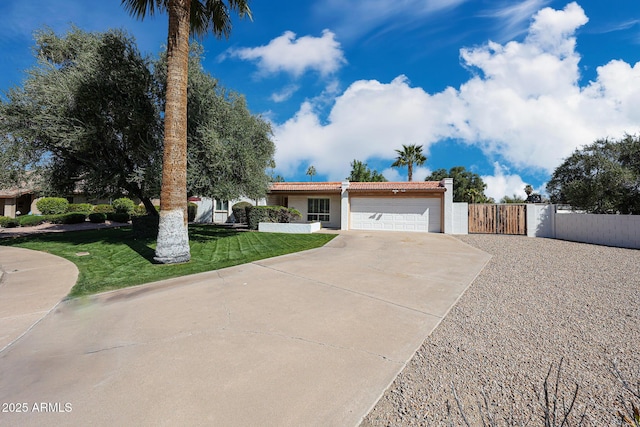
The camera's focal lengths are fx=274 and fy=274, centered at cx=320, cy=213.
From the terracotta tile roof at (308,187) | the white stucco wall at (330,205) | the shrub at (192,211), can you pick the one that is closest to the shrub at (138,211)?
the shrub at (192,211)

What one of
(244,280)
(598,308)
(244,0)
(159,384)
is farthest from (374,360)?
(244,0)

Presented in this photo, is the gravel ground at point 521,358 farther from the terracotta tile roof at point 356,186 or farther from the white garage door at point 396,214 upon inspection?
the terracotta tile roof at point 356,186

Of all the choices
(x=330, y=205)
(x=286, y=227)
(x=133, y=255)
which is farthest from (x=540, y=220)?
(x=133, y=255)

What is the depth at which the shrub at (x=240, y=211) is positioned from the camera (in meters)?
21.7

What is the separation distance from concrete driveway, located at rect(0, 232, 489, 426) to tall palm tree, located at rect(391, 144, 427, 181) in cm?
2820

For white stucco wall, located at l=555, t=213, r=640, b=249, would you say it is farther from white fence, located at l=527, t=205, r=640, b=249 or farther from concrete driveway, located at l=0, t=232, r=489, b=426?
concrete driveway, located at l=0, t=232, r=489, b=426

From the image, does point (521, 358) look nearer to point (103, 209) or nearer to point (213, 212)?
point (213, 212)

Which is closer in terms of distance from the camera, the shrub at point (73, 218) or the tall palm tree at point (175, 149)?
the tall palm tree at point (175, 149)

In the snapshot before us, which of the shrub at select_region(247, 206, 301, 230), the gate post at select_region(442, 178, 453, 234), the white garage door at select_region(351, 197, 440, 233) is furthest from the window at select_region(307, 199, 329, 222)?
the gate post at select_region(442, 178, 453, 234)

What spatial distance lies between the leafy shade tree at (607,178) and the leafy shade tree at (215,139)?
700 inches

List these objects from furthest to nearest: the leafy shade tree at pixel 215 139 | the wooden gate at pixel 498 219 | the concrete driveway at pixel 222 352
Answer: the wooden gate at pixel 498 219 < the leafy shade tree at pixel 215 139 < the concrete driveway at pixel 222 352

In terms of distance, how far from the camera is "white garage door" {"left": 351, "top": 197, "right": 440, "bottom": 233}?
17.6 metres

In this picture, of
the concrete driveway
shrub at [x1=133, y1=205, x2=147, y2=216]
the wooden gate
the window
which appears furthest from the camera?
shrub at [x1=133, y1=205, x2=147, y2=216]

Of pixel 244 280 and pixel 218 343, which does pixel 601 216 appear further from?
pixel 218 343
